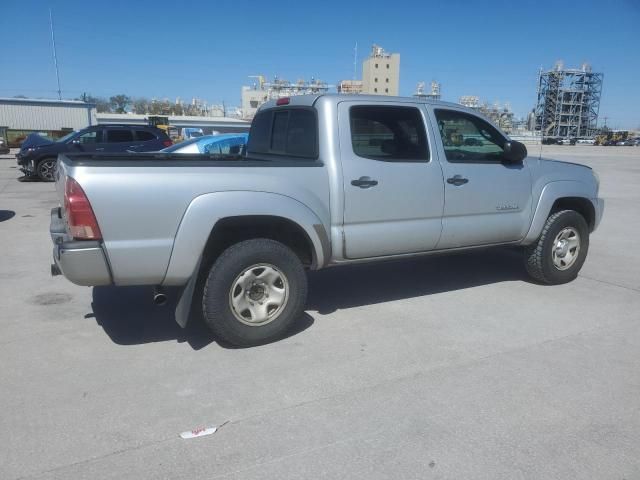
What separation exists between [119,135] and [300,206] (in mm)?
14339

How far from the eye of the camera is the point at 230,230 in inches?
158

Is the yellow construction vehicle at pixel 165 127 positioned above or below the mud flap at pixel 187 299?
above

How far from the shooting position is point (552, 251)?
5.67 m

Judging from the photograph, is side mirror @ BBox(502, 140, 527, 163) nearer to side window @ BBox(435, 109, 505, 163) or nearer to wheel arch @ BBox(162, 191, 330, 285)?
side window @ BBox(435, 109, 505, 163)

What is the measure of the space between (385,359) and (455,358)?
0.54 meters

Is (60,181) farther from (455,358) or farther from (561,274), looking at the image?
(561,274)

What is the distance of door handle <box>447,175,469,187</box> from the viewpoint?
4.77 metres

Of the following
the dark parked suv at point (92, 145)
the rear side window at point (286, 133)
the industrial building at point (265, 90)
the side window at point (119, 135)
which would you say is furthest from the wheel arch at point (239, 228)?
the industrial building at point (265, 90)

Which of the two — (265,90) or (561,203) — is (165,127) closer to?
(561,203)

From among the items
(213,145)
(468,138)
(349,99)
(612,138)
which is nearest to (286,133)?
(349,99)

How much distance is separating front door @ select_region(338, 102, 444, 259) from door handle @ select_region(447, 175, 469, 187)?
0.12 meters

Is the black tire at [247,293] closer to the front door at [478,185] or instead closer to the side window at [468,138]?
the front door at [478,185]

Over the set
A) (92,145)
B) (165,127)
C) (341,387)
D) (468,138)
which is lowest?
(341,387)

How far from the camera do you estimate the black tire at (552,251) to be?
558 centimetres
